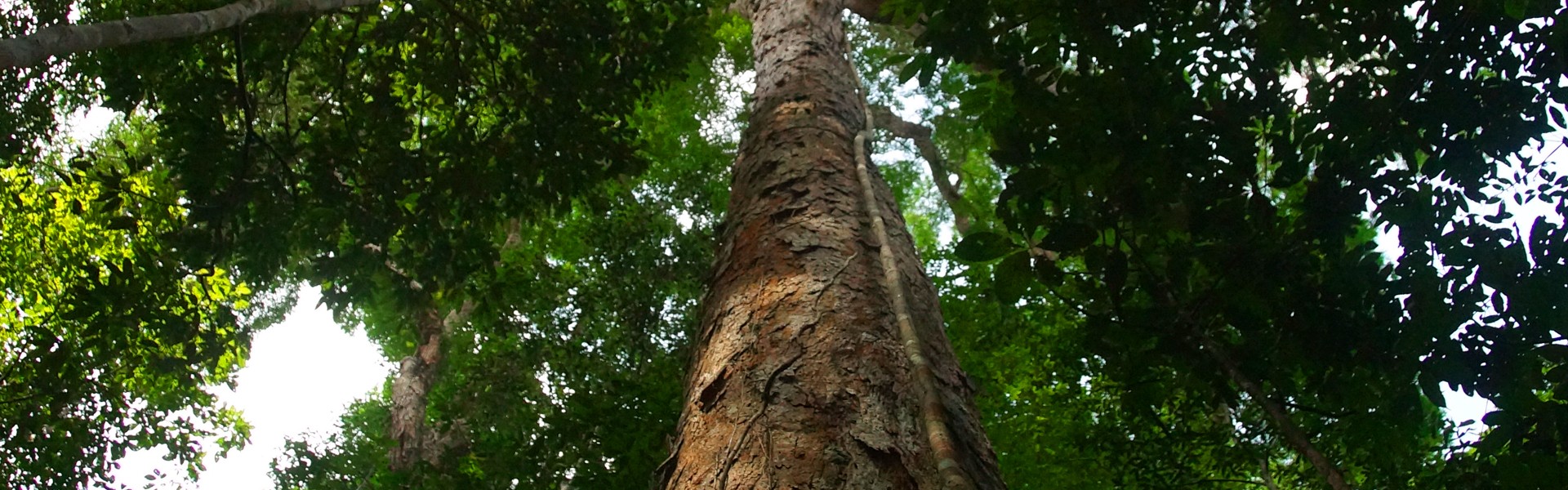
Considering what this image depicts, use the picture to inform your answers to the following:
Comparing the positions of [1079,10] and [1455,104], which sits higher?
[1079,10]

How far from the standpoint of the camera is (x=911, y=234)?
17.4 ft

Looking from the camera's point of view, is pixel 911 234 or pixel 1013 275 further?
pixel 911 234

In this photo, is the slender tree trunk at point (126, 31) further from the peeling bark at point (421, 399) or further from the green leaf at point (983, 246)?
the peeling bark at point (421, 399)

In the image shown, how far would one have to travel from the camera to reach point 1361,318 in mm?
2566

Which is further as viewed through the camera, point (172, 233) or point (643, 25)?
point (643, 25)

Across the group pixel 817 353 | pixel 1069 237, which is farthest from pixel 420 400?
pixel 1069 237

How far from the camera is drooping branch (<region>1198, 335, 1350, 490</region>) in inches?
85.4

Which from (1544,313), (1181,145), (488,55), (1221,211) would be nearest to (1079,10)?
(1181,145)

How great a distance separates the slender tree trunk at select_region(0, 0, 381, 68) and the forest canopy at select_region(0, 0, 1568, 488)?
0.14 feet

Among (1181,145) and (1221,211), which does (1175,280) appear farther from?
(1181,145)

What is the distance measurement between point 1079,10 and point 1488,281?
4.38ft

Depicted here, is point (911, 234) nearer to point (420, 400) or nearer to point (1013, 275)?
point (1013, 275)

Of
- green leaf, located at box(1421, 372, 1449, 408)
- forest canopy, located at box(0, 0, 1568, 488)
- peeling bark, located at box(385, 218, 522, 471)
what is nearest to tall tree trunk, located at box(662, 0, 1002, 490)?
forest canopy, located at box(0, 0, 1568, 488)

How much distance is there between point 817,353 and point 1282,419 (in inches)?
48.7
